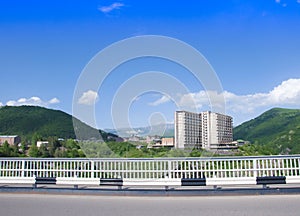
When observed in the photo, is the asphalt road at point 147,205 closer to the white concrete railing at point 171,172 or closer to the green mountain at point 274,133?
the white concrete railing at point 171,172

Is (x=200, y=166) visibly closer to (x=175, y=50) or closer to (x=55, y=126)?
(x=175, y=50)

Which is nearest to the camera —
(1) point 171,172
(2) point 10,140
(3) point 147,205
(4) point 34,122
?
(3) point 147,205

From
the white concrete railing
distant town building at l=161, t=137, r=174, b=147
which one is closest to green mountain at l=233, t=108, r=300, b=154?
distant town building at l=161, t=137, r=174, b=147

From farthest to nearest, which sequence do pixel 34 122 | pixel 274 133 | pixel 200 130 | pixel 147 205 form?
pixel 274 133 < pixel 34 122 < pixel 200 130 < pixel 147 205

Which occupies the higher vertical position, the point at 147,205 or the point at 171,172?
the point at 171,172

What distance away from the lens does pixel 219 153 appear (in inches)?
898

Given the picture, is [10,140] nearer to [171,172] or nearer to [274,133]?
[171,172]

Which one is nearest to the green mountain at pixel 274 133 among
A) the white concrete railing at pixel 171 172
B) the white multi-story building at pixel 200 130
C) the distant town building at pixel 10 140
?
the white multi-story building at pixel 200 130

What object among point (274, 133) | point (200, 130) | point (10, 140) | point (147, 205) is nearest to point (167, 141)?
point (200, 130)

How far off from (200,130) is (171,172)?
12.9m

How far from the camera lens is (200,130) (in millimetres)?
21359

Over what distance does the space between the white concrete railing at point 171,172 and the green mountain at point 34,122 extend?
1731 inches

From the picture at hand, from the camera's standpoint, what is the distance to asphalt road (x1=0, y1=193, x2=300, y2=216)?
19.1 feet

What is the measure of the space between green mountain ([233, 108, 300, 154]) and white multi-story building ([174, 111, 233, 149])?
78.3 ft
